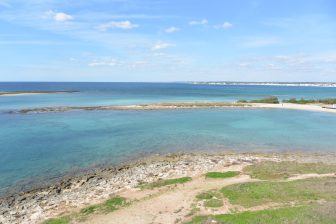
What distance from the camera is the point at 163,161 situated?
32.4 meters

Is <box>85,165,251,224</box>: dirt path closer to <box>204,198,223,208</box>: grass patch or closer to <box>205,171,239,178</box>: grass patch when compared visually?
<box>204,198,223,208</box>: grass patch

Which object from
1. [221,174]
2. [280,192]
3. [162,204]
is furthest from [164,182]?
[280,192]

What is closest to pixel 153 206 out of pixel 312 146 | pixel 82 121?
pixel 312 146

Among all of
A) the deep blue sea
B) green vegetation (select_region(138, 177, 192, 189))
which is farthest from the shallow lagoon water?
green vegetation (select_region(138, 177, 192, 189))

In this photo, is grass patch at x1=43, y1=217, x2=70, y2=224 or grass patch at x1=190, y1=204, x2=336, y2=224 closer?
grass patch at x1=190, y1=204, x2=336, y2=224

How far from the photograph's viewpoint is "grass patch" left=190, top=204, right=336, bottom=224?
1683 cm

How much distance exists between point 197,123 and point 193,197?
119ft

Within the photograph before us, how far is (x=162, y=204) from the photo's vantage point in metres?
Answer: 20.9

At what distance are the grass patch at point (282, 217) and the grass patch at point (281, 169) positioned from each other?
7.57 metres

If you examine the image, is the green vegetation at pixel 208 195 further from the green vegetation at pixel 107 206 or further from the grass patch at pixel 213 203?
the green vegetation at pixel 107 206

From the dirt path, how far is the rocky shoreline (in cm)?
230

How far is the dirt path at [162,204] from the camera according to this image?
18.9m

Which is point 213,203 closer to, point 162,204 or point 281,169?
point 162,204

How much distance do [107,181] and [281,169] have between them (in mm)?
14169
